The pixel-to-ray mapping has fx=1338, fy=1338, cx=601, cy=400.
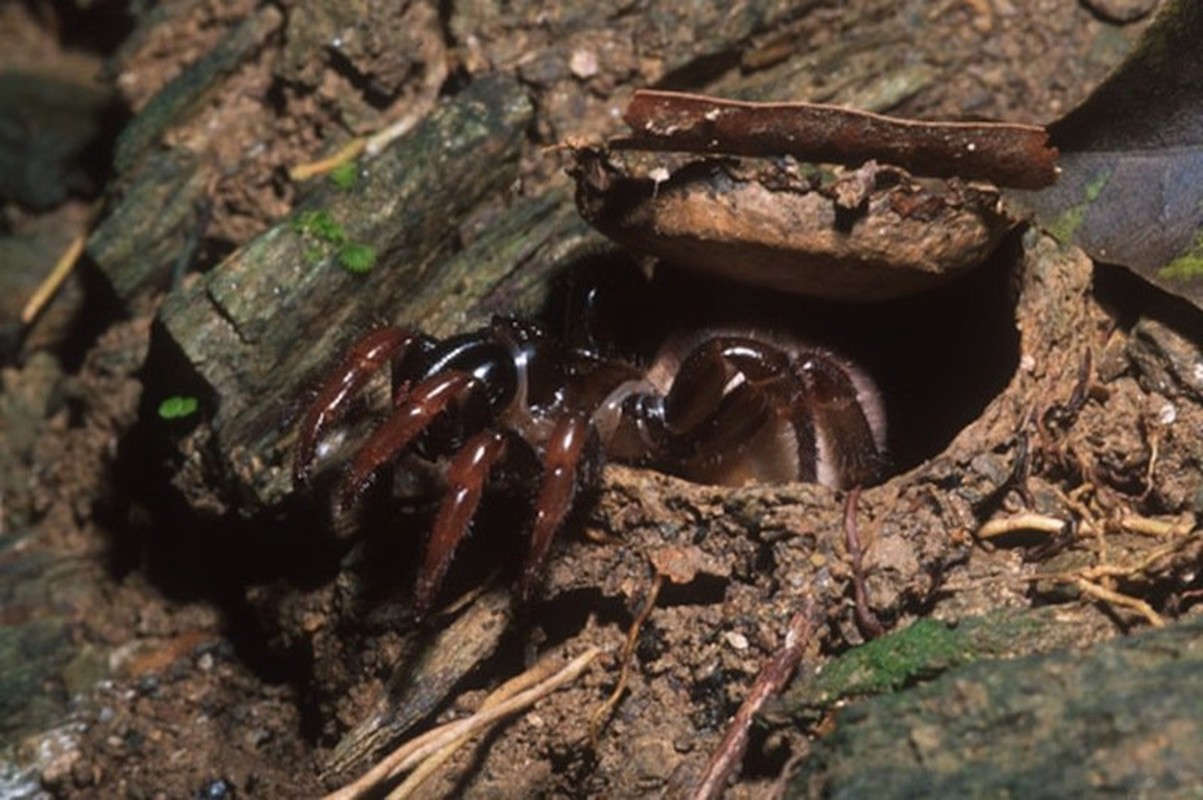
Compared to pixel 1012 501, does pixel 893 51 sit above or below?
above

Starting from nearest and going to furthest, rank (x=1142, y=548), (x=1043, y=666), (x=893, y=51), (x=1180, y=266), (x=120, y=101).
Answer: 1. (x=1043, y=666)
2. (x=1142, y=548)
3. (x=1180, y=266)
4. (x=893, y=51)
5. (x=120, y=101)

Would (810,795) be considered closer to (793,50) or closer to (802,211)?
(802,211)

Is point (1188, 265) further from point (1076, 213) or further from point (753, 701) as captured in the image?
point (753, 701)

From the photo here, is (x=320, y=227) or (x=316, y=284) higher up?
(x=320, y=227)

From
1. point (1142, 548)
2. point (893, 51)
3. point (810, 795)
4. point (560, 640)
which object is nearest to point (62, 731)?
point (560, 640)

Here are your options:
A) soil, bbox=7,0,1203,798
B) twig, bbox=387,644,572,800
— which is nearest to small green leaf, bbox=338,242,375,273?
soil, bbox=7,0,1203,798

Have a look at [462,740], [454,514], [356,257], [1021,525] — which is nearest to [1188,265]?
[1021,525]

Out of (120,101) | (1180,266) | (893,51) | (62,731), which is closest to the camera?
(1180,266)

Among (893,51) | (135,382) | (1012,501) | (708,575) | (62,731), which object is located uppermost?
(893,51)

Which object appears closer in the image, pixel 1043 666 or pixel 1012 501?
pixel 1043 666
